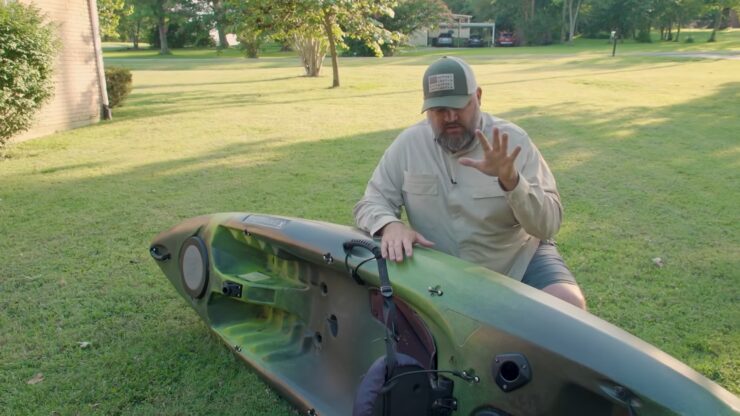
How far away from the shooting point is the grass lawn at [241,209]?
3.14 metres

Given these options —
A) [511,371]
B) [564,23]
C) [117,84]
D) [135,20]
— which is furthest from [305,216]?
[564,23]

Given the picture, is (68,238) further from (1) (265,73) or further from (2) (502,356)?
(1) (265,73)

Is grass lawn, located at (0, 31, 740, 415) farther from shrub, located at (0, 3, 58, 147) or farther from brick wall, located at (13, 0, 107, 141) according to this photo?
shrub, located at (0, 3, 58, 147)

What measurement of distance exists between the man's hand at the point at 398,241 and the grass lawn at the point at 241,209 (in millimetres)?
963

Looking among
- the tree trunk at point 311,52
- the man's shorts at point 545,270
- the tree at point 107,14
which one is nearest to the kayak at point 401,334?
the man's shorts at point 545,270

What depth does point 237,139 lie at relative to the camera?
10.0m

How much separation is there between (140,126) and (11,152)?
293 centimetres

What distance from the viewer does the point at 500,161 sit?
2312mm

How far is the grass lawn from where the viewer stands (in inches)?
124

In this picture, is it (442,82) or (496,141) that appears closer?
(496,141)

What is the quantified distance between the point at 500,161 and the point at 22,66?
8.21 metres

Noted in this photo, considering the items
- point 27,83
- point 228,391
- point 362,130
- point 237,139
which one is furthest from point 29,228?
point 362,130

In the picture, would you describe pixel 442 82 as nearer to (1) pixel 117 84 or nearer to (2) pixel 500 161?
(2) pixel 500 161

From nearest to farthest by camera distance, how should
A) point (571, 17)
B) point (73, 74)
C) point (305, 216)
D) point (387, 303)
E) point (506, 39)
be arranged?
point (387, 303) → point (305, 216) → point (73, 74) → point (571, 17) → point (506, 39)
